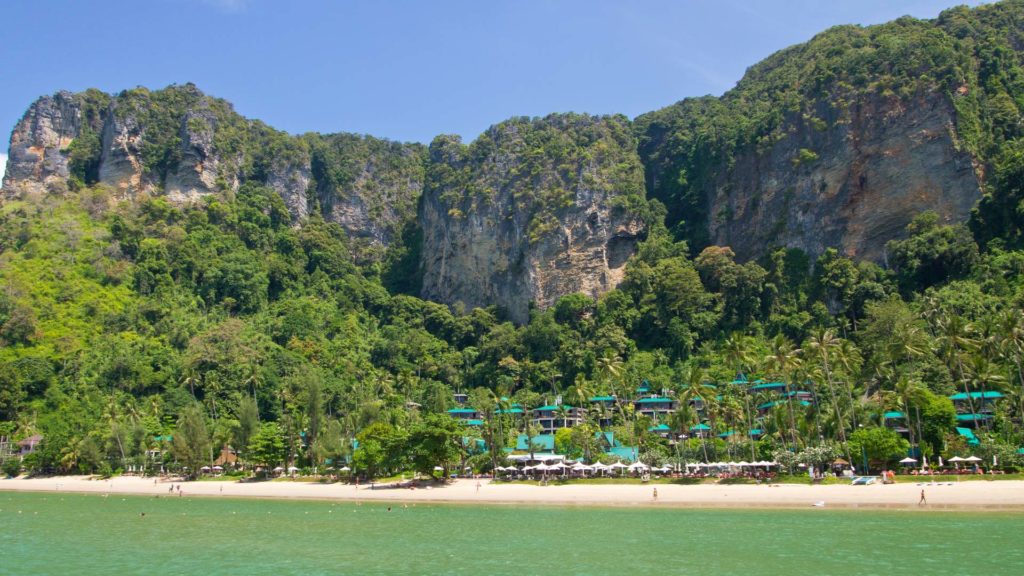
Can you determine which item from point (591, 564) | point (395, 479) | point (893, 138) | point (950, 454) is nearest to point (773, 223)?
point (893, 138)

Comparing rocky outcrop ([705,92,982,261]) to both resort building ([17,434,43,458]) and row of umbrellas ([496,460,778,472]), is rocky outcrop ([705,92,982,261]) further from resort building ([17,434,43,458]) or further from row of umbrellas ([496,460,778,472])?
resort building ([17,434,43,458])

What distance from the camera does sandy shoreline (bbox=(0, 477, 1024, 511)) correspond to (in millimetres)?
40156

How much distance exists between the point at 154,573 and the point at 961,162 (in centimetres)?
8409

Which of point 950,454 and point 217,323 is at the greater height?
point 217,323

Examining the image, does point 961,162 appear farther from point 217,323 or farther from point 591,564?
point 217,323

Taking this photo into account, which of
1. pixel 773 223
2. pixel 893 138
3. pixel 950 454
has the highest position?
pixel 893 138

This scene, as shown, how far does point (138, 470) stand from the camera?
240ft

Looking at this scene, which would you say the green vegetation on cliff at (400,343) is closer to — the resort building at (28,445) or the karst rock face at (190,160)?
the resort building at (28,445)

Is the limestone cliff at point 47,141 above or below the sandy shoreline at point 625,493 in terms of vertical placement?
above

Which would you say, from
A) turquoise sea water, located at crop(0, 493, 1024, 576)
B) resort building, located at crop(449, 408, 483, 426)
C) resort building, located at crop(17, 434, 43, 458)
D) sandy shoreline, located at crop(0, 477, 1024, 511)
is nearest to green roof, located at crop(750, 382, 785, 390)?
sandy shoreline, located at crop(0, 477, 1024, 511)

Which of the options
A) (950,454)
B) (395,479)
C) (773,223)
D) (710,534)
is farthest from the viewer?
(773,223)

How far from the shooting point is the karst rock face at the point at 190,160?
12719 cm

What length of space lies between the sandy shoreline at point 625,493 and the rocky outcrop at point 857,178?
49456 mm

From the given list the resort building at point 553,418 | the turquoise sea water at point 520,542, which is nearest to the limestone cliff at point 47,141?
the resort building at point 553,418
